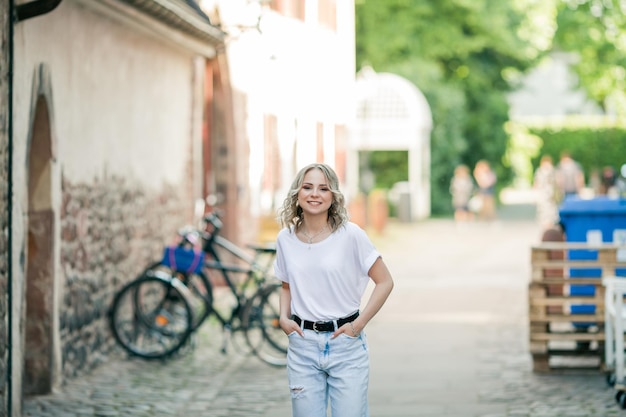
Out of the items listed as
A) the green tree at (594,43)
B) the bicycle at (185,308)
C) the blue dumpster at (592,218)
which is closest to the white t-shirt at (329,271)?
the bicycle at (185,308)

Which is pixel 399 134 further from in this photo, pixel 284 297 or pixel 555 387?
pixel 284 297

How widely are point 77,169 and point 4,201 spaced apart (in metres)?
2.63

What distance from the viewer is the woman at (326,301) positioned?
227 inches

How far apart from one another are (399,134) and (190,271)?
27.3 m

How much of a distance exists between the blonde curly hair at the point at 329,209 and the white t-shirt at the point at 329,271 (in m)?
0.06

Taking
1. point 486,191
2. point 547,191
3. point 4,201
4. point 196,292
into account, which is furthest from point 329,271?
point 486,191

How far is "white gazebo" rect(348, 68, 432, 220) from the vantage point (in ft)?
124

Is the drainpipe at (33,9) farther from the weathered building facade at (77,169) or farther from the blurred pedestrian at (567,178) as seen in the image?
the blurred pedestrian at (567,178)

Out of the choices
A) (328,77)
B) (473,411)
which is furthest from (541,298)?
(328,77)

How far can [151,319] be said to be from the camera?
11609 millimetres

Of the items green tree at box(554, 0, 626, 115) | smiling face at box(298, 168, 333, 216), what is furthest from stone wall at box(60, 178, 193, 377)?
green tree at box(554, 0, 626, 115)

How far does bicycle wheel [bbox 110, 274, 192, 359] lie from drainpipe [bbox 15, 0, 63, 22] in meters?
3.15

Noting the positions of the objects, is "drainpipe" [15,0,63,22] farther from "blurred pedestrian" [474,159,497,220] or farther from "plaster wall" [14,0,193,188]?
"blurred pedestrian" [474,159,497,220]

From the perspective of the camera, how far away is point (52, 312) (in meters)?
9.95
